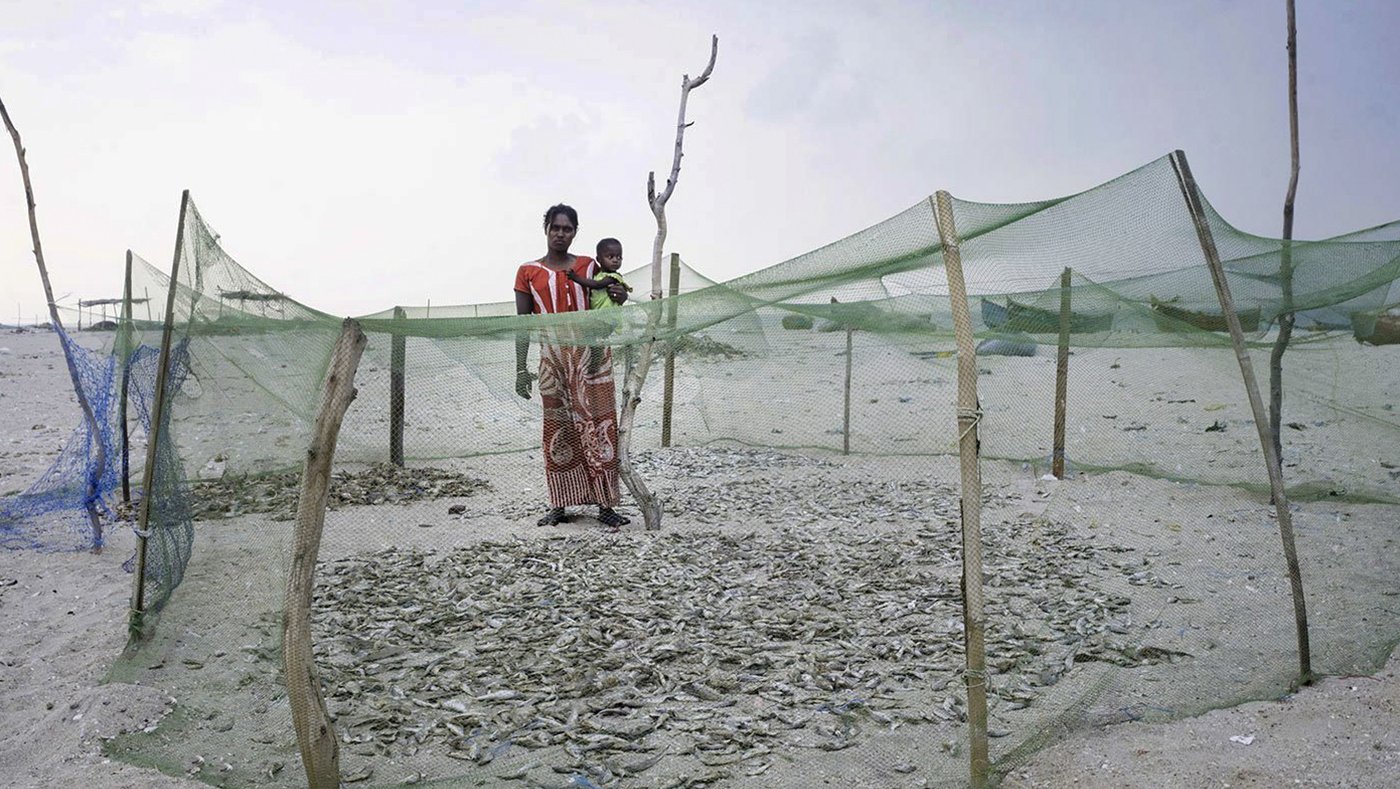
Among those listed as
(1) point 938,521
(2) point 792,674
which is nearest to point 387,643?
(2) point 792,674

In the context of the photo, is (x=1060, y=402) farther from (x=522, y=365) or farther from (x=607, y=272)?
(x=522, y=365)

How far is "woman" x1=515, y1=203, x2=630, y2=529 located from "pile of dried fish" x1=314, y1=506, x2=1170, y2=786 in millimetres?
467

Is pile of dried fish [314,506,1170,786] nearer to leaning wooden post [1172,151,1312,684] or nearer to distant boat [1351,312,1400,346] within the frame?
leaning wooden post [1172,151,1312,684]

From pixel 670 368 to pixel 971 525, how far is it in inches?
139

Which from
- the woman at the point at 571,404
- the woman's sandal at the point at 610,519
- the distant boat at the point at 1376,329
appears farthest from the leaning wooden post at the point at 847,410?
the distant boat at the point at 1376,329

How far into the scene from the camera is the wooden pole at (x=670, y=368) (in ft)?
13.0

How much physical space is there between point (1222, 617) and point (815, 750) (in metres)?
2.30

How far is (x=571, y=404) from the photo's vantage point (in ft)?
16.7

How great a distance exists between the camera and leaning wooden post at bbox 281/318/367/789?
2.64 metres

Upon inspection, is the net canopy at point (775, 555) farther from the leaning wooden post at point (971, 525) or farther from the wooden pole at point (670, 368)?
the leaning wooden post at point (971, 525)

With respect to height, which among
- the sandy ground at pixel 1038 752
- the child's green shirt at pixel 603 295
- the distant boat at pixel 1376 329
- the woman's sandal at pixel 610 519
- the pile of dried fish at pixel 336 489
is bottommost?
the sandy ground at pixel 1038 752

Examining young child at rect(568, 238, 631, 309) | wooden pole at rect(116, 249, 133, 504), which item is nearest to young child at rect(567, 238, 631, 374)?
young child at rect(568, 238, 631, 309)

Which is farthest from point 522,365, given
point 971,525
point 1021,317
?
point 1021,317

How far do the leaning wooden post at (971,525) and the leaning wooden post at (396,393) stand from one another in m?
1.74
